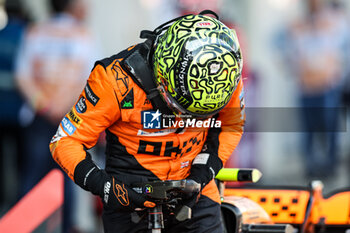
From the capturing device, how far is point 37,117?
8.16 meters

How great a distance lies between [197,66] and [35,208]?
158 cm

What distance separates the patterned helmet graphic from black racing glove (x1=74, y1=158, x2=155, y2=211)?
51cm

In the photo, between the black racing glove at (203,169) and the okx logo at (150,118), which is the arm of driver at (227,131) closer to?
the black racing glove at (203,169)

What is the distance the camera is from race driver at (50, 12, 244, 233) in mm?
4133

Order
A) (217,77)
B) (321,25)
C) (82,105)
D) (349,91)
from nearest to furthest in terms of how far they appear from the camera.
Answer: (217,77), (82,105), (321,25), (349,91)

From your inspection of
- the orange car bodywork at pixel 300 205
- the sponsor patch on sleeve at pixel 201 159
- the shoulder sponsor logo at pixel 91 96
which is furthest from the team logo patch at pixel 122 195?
the orange car bodywork at pixel 300 205

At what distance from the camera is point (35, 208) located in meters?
5.02

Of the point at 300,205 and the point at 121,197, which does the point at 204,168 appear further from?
the point at 300,205

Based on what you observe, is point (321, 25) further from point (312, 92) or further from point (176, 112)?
point (176, 112)

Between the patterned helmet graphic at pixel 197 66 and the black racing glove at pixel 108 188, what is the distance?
19.9 inches

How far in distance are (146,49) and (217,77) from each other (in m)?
→ 0.53

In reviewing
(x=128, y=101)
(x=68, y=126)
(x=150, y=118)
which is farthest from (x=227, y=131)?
(x=68, y=126)

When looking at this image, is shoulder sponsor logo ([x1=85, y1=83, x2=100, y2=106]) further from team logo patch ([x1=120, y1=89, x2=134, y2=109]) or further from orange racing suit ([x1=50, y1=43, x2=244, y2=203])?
team logo patch ([x1=120, y1=89, x2=134, y2=109])

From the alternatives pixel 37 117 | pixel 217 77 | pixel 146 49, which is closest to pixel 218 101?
pixel 217 77
